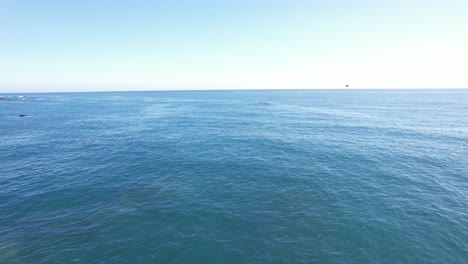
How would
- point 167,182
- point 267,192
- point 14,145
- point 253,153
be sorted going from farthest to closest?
point 14,145 < point 253,153 < point 167,182 < point 267,192

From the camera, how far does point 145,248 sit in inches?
814

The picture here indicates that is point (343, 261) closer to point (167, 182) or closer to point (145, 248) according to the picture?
point (145, 248)

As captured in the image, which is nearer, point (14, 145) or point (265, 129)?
point (14, 145)

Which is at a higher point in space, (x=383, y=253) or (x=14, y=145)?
(x=14, y=145)

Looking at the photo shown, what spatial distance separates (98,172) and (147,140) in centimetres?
2226

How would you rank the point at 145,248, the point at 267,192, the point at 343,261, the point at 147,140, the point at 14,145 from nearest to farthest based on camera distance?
the point at 343,261, the point at 145,248, the point at 267,192, the point at 14,145, the point at 147,140

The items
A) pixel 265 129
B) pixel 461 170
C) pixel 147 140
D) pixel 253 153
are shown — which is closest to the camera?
pixel 461 170

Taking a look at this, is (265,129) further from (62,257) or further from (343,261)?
(62,257)

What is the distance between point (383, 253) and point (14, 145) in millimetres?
81214

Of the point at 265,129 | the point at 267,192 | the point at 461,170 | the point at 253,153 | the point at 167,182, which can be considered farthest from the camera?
the point at 265,129

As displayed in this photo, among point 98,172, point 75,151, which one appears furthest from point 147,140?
point 98,172

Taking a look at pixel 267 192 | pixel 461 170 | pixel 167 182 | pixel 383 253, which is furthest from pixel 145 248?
pixel 461 170

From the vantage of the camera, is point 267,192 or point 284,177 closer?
point 267,192

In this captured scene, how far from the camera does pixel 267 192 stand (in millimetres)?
30703
